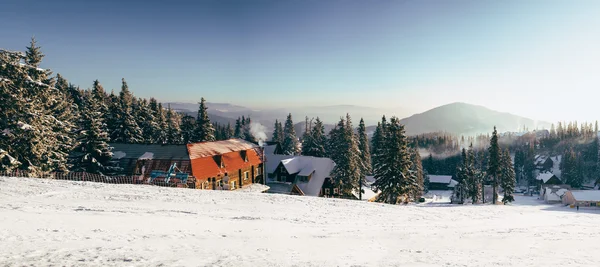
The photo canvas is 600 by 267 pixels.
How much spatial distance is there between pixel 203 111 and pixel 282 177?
63.7 ft

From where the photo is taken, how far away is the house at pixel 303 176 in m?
56.4

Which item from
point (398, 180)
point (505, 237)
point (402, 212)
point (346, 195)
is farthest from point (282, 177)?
point (505, 237)

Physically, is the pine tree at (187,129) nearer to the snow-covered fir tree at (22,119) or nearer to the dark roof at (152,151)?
the dark roof at (152,151)

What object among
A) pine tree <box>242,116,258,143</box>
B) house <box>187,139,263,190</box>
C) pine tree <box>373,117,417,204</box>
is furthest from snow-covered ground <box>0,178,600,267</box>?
pine tree <box>242,116,258,143</box>

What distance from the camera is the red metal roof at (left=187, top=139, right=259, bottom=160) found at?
42.7 meters

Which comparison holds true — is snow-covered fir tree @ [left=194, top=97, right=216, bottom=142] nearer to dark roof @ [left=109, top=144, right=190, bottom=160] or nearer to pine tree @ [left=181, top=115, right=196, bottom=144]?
pine tree @ [left=181, top=115, right=196, bottom=144]

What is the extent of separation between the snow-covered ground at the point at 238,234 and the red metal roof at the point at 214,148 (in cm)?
1685

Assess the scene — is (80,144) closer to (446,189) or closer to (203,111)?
(203,111)

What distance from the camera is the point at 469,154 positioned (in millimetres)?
77500

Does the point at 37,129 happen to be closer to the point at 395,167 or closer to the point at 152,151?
the point at 152,151

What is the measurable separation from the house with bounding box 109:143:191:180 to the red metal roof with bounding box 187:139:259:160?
1.19m

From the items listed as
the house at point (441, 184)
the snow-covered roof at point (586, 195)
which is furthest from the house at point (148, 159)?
the house at point (441, 184)

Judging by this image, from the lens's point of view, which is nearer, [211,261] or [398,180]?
[211,261]

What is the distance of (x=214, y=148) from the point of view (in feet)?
154
